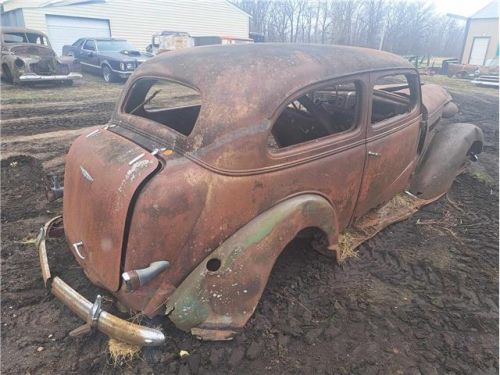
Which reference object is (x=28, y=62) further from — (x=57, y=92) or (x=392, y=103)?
(x=392, y=103)

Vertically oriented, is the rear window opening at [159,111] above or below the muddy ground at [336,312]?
above

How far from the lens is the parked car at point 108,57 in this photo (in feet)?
45.0

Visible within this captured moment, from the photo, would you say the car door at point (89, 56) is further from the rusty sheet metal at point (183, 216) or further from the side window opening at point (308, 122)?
the rusty sheet metal at point (183, 216)

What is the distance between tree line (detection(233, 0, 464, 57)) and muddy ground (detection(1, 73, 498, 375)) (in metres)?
32.7

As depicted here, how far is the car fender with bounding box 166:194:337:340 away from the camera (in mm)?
2078

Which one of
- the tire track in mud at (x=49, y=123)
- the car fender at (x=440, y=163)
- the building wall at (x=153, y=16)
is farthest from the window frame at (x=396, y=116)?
the building wall at (x=153, y=16)

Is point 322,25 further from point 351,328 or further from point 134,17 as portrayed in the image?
point 351,328

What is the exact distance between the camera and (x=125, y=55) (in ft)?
46.8

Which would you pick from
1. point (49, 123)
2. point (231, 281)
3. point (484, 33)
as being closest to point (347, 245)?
point (231, 281)

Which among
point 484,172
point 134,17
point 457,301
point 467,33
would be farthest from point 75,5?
point 467,33

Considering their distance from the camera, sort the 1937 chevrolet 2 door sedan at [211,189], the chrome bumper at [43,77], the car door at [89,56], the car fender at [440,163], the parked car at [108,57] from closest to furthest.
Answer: the 1937 chevrolet 2 door sedan at [211,189]
the car fender at [440,163]
the chrome bumper at [43,77]
the parked car at [108,57]
the car door at [89,56]

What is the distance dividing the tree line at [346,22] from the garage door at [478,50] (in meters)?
8.71

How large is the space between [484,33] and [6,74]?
28.2 metres

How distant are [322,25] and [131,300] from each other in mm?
39092
